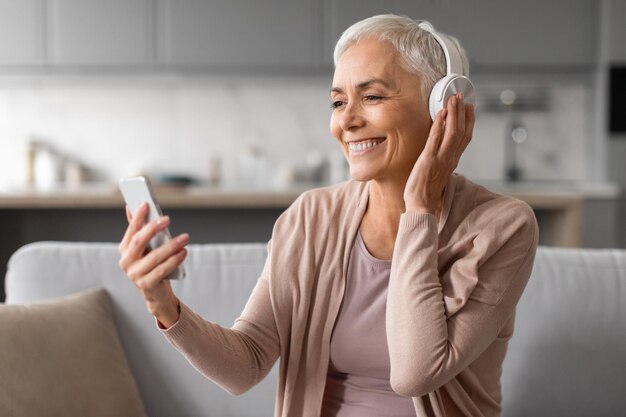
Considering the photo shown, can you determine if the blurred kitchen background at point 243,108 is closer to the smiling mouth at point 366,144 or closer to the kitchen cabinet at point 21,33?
the kitchen cabinet at point 21,33

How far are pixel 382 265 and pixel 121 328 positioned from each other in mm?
739

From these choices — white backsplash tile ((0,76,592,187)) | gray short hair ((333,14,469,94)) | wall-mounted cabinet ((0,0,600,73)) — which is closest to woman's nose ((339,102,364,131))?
gray short hair ((333,14,469,94))

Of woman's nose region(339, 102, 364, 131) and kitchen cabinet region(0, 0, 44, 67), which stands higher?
kitchen cabinet region(0, 0, 44, 67)

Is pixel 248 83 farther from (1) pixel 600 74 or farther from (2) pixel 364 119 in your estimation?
(2) pixel 364 119

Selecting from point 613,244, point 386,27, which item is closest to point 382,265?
point 386,27

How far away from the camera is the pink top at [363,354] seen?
1.50 m

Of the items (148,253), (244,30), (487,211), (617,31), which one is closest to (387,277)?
(487,211)

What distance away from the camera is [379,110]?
57.9 inches

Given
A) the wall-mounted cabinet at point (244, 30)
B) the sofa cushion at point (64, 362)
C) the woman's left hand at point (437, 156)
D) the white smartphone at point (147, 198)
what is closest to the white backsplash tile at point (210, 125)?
the wall-mounted cabinet at point (244, 30)

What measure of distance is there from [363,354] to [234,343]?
0.78ft

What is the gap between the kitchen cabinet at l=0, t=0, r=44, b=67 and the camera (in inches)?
185

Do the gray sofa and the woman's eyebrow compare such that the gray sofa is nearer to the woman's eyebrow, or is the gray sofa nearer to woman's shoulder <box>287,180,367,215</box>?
woman's shoulder <box>287,180,367,215</box>

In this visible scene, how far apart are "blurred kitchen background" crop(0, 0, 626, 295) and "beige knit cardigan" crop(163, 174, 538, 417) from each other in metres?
2.64

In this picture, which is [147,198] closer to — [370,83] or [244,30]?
[370,83]
